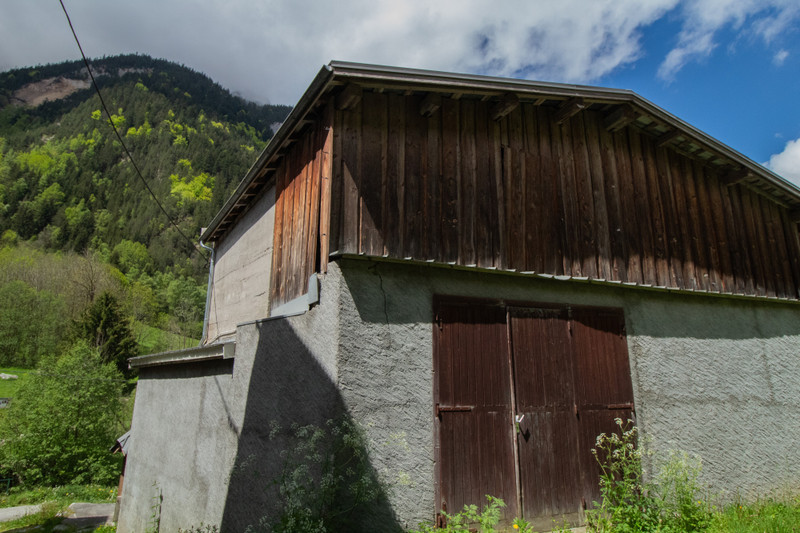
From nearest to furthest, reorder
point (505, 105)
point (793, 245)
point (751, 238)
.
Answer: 1. point (505, 105)
2. point (751, 238)
3. point (793, 245)

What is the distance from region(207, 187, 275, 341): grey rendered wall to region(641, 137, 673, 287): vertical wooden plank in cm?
615

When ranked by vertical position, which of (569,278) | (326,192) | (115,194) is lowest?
(569,278)

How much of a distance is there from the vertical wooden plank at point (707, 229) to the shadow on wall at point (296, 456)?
6454 millimetres

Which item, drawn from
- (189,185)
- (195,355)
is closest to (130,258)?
(189,185)

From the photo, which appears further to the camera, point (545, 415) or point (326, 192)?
point (545, 415)

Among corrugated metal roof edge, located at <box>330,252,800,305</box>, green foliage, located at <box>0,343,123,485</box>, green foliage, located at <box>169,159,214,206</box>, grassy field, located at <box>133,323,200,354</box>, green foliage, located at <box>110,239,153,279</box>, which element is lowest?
green foliage, located at <box>0,343,123,485</box>

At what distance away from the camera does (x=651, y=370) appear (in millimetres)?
6531

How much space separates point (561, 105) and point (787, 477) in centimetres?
672

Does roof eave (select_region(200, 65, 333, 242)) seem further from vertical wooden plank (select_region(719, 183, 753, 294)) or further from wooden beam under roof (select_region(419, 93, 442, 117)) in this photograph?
vertical wooden plank (select_region(719, 183, 753, 294))

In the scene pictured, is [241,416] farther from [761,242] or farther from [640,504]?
[761,242]

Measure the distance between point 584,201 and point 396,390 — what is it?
13.1 ft

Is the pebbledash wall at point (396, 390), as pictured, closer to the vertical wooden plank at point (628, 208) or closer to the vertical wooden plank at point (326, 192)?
the vertical wooden plank at point (326, 192)

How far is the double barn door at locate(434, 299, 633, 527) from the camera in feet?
16.5

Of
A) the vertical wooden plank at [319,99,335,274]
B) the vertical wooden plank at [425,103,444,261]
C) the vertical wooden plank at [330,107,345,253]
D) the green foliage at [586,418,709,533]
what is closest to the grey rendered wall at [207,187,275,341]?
the vertical wooden plank at [319,99,335,274]
